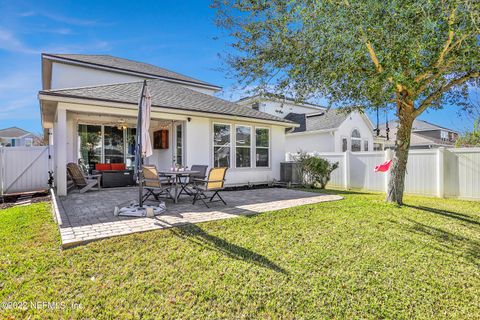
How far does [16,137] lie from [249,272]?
48.3m

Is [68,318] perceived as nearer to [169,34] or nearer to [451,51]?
[451,51]

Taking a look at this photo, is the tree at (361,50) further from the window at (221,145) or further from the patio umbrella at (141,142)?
the window at (221,145)

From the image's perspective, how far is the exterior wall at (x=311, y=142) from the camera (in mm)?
18844

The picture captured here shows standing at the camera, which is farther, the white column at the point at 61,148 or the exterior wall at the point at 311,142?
the exterior wall at the point at 311,142

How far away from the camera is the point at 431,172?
10.1 metres

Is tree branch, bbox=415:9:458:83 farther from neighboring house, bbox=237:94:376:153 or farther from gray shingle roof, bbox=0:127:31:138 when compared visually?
gray shingle roof, bbox=0:127:31:138

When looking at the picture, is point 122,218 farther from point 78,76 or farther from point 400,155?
point 78,76

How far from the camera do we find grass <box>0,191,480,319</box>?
2.88 metres

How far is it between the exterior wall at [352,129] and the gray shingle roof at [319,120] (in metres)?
0.52

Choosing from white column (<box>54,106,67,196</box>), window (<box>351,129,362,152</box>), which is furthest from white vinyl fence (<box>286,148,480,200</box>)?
white column (<box>54,106,67,196</box>)

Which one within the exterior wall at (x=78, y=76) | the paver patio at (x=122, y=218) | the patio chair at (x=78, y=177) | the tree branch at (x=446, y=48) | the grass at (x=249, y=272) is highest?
the exterior wall at (x=78, y=76)

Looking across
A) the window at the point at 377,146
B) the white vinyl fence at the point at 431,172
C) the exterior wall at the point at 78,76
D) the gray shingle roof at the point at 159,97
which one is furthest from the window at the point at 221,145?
the window at the point at 377,146

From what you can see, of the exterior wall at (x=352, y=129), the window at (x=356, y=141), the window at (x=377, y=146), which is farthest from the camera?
the window at (x=377, y=146)

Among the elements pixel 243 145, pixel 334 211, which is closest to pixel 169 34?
pixel 243 145
